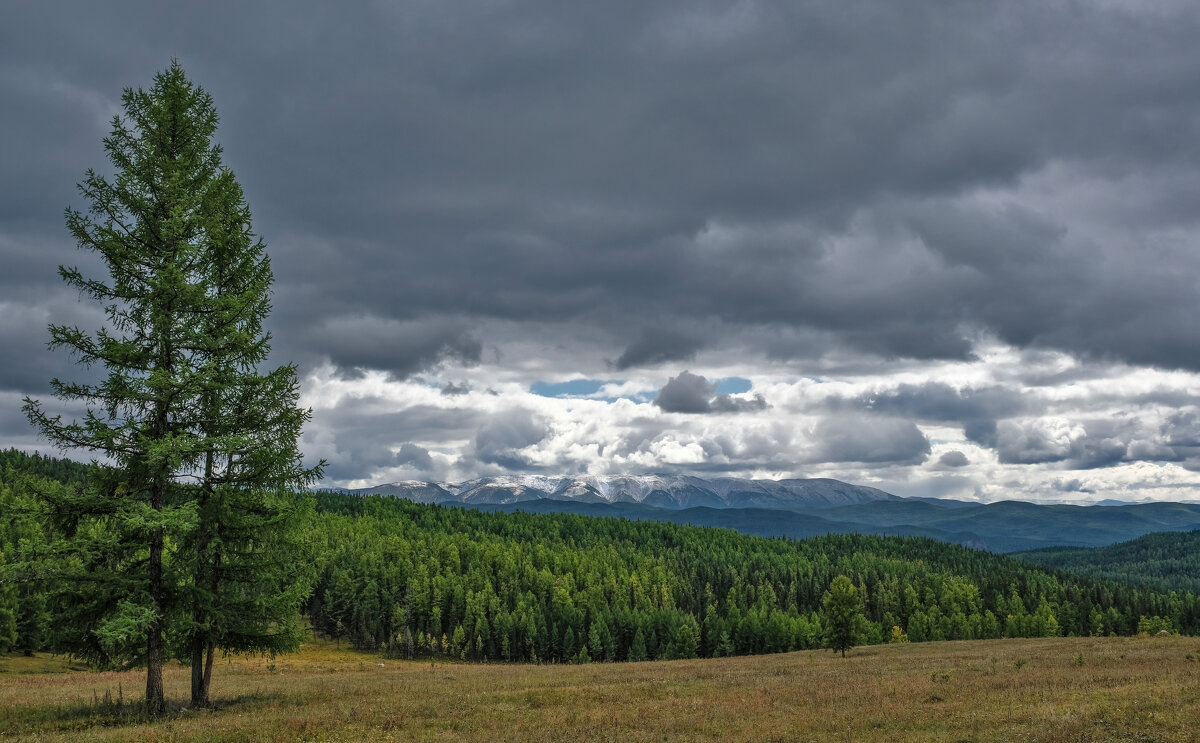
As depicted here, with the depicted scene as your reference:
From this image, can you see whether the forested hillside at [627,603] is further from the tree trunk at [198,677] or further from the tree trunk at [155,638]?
the tree trunk at [155,638]

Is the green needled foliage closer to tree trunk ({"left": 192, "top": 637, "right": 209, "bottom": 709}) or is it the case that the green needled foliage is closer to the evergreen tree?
tree trunk ({"left": 192, "top": 637, "right": 209, "bottom": 709})

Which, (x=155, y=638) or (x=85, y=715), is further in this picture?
(x=155, y=638)

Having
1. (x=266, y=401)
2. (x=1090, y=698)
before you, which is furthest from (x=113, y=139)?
(x=1090, y=698)

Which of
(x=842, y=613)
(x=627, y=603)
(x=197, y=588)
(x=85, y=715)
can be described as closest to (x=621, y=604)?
(x=627, y=603)

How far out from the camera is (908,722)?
18734mm

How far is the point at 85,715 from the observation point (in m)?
19.4

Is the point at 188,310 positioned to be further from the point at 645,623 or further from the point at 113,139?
the point at 645,623

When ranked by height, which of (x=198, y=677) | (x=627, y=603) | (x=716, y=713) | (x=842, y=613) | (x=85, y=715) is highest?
(x=198, y=677)

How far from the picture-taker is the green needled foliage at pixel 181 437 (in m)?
18.8

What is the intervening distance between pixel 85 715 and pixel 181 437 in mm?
8489

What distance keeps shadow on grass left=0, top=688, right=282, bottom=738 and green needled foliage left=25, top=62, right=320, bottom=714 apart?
0.67 meters

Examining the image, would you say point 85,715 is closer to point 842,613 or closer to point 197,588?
point 197,588

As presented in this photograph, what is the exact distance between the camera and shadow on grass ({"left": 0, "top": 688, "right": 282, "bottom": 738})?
712 inches

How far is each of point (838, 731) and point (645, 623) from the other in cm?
11420
